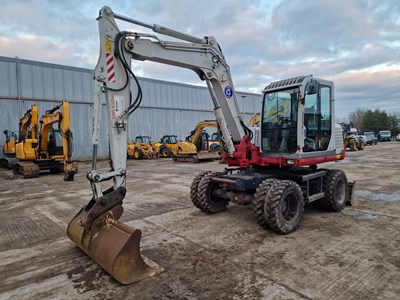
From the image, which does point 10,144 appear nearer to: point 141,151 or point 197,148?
point 141,151

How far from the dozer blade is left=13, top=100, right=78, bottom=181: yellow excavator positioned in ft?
30.3

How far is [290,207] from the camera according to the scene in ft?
17.0

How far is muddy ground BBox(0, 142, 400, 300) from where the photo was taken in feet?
10.4

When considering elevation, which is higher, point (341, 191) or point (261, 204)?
point (261, 204)

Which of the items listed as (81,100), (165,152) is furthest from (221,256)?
(81,100)

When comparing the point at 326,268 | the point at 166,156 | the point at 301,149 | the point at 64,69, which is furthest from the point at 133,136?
the point at 326,268

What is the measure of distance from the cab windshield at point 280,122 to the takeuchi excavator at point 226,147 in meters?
0.02

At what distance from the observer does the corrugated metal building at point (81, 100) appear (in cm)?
1957

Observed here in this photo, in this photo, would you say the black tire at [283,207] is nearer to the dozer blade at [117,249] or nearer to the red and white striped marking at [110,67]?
the dozer blade at [117,249]

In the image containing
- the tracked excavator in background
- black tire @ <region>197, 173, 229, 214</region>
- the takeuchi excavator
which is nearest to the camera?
the takeuchi excavator

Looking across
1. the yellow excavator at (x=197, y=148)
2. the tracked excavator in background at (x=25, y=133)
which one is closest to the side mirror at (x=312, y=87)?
the yellow excavator at (x=197, y=148)

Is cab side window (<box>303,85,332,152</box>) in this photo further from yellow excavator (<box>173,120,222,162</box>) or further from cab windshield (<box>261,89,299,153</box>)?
yellow excavator (<box>173,120,222,162</box>)

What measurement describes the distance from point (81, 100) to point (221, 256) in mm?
22008

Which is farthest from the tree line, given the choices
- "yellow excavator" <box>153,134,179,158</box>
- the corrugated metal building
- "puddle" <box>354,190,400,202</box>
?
"puddle" <box>354,190,400,202</box>
